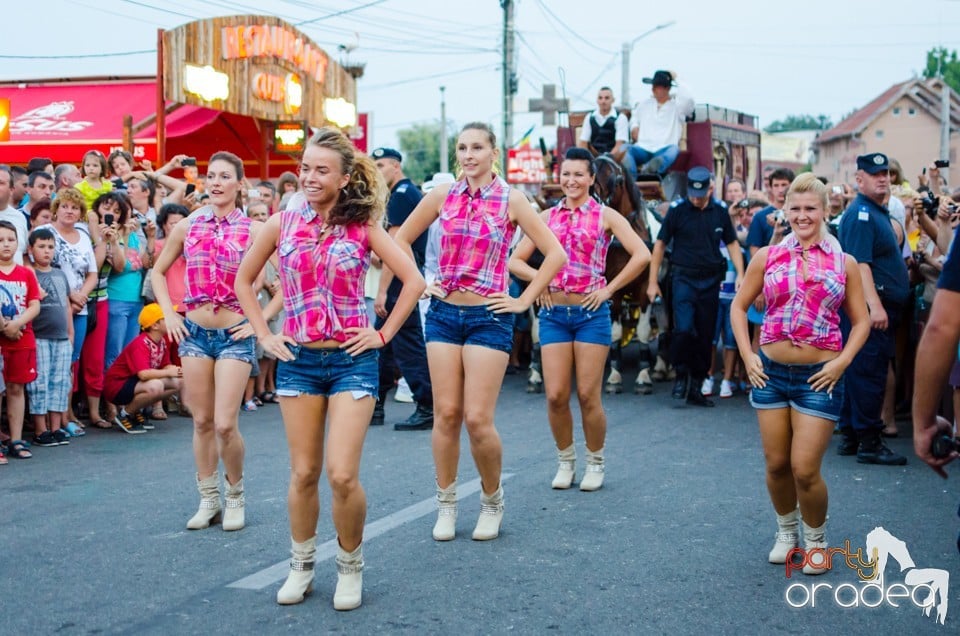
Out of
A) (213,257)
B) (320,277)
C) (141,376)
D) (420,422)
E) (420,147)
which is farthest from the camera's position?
(420,147)

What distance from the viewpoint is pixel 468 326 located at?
6184mm

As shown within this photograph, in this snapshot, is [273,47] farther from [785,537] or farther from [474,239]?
[785,537]

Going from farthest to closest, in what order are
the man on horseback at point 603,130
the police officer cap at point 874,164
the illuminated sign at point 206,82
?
the illuminated sign at point 206,82, the man on horseback at point 603,130, the police officer cap at point 874,164

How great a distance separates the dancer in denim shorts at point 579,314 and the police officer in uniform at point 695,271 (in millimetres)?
3896

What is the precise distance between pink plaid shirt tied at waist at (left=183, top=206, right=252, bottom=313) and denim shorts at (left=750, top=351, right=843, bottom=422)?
113 inches

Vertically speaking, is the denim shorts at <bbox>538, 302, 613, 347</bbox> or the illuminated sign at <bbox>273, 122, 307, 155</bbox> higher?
the illuminated sign at <bbox>273, 122, 307, 155</bbox>

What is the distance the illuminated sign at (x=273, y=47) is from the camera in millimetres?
22531

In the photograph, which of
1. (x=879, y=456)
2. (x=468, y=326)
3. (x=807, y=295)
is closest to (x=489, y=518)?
(x=468, y=326)

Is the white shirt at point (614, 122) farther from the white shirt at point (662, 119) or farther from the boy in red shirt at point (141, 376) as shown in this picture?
the boy in red shirt at point (141, 376)

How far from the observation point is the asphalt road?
4.89 meters

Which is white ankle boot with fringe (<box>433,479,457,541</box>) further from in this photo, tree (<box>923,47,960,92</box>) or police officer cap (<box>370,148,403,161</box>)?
tree (<box>923,47,960,92</box>)

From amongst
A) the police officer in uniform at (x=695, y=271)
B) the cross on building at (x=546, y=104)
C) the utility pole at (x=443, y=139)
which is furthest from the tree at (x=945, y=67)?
the police officer in uniform at (x=695, y=271)

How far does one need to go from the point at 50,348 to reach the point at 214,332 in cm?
395

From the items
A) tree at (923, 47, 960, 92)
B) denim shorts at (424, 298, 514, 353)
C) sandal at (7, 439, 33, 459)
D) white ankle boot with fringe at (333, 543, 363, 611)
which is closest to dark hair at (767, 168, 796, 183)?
denim shorts at (424, 298, 514, 353)
